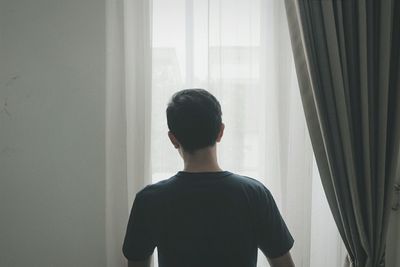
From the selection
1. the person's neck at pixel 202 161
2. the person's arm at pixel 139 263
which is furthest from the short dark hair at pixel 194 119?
the person's arm at pixel 139 263

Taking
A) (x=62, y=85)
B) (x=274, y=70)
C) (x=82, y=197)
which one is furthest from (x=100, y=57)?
(x=274, y=70)

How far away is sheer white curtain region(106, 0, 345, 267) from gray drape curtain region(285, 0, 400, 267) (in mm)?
162

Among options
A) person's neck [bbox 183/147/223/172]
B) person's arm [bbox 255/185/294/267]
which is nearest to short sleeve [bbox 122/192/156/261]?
person's neck [bbox 183/147/223/172]

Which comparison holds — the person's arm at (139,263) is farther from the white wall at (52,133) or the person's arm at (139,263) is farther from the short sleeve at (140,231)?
the white wall at (52,133)

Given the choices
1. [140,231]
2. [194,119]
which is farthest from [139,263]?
[194,119]

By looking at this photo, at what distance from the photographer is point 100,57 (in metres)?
→ 1.43

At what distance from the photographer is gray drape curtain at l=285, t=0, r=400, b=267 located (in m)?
1.20

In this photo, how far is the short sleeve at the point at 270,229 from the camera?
0.94m

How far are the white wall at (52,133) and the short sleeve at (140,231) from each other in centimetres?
51

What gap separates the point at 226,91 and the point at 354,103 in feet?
1.73

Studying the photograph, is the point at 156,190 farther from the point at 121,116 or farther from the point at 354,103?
the point at 354,103

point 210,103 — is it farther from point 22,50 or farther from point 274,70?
point 22,50

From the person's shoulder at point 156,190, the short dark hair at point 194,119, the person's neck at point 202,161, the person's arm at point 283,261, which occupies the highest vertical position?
the short dark hair at point 194,119

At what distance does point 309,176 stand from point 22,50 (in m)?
1.44
